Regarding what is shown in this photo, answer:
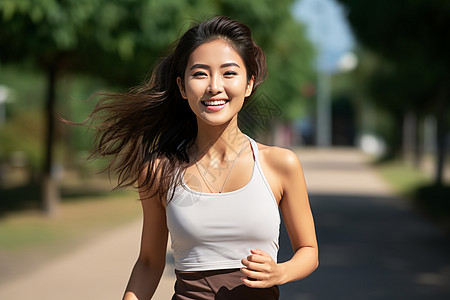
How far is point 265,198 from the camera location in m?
2.16

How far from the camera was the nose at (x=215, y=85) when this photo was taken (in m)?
2.19

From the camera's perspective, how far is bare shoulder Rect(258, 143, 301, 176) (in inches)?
86.6

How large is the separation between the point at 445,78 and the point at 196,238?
14502 mm

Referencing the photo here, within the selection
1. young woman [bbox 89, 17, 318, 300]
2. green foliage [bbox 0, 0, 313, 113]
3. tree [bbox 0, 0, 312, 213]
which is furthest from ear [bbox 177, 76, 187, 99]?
green foliage [bbox 0, 0, 313, 113]

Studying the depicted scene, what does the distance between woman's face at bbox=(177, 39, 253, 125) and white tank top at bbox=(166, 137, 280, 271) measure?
23cm

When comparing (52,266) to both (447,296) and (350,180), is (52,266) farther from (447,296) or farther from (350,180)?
(350,180)

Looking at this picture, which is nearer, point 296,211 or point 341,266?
point 296,211

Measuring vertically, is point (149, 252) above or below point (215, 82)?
below

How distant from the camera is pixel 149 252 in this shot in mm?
2311

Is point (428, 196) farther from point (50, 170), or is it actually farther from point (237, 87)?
point (237, 87)

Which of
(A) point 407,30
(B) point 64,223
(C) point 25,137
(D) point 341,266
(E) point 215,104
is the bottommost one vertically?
(C) point 25,137

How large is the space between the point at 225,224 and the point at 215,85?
42 centimetres

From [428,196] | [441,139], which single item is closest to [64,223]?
[428,196]

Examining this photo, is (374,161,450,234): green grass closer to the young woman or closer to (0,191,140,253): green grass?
(0,191,140,253): green grass
